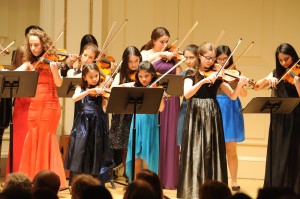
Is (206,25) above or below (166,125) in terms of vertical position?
above

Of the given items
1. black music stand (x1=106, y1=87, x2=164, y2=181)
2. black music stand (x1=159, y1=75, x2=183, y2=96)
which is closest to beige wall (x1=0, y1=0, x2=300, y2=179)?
black music stand (x1=159, y1=75, x2=183, y2=96)

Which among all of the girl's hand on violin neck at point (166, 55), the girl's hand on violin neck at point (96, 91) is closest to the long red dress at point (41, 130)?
the girl's hand on violin neck at point (96, 91)

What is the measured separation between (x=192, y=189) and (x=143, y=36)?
2696mm

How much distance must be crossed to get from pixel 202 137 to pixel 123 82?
3.54 ft

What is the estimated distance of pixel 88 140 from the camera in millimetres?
6355

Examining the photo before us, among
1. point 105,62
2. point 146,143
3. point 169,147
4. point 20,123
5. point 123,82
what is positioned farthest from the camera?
point 169,147

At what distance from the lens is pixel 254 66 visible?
814cm

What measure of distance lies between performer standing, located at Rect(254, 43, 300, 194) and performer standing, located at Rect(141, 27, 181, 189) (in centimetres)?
115

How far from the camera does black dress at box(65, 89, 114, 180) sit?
6.33 m

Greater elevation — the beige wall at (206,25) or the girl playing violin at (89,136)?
the beige wall at (206,25)

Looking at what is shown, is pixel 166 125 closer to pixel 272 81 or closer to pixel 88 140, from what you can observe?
pixel 88 140

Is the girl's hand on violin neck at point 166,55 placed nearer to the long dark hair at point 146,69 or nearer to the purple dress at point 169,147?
the purple dress at point 169,147

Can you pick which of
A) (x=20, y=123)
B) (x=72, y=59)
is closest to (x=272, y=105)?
(x=72, y=59)

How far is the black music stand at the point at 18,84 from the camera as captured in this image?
5637 millimetres
